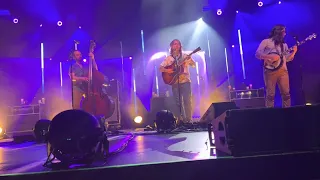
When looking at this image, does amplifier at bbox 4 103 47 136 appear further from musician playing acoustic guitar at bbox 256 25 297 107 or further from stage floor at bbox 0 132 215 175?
musician playing acoustic guitar at bbox 256 25 297 107

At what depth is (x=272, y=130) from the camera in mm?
1819

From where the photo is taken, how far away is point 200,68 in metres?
8.98

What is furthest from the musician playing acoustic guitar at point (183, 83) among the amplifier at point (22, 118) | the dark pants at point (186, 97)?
the amplifier at point (22, 118)

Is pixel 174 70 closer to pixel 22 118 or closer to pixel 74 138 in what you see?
pixel 74 138

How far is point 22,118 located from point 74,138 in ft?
20.6

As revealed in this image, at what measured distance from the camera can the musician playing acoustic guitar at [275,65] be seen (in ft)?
15.7

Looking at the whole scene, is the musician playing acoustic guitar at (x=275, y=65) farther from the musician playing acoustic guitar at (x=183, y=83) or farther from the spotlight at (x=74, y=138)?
the spotlight at (x=74, y=138)

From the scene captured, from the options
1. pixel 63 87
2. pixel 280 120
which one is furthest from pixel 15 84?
pixel 280 120

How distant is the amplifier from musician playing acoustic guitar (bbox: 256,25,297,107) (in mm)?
5728

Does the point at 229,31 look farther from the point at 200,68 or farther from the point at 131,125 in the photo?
the point at 131,125

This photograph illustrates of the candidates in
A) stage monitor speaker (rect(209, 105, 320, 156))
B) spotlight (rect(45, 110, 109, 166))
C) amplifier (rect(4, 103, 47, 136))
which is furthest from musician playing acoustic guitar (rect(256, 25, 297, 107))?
amplifier (rect(4, 103, 47, 136))

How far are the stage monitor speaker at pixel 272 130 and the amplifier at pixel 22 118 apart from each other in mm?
6575

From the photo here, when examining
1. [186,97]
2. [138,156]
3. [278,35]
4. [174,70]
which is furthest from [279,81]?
[138,156]

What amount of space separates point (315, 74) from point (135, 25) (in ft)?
17.6
